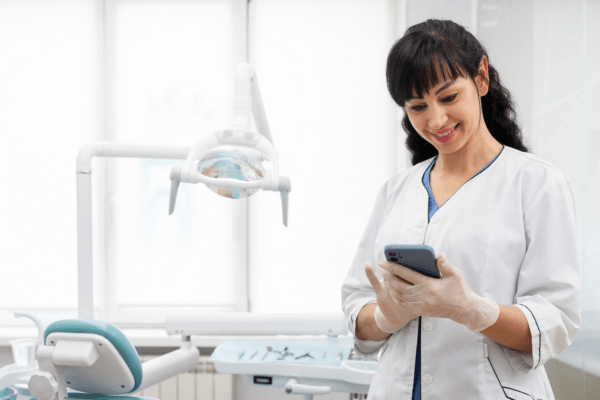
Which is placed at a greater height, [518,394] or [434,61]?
[434,61]

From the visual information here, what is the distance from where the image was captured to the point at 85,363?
1.19m

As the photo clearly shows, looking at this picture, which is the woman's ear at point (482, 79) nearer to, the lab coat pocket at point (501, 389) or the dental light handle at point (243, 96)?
the lab coat pocket at point (501, 389)

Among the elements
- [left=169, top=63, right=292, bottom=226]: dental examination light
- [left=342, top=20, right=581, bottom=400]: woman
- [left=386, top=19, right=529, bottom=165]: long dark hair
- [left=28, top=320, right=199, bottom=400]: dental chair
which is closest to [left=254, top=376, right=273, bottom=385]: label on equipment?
[left=28, top=320, right=199, bottom=400]: dental chair

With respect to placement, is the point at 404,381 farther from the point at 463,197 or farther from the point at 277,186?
the point at 277,186

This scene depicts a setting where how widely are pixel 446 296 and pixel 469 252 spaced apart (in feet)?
0.45

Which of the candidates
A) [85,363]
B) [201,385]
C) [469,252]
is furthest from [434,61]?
[201,385]

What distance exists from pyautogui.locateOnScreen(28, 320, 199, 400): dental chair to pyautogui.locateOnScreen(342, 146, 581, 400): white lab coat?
65 cm

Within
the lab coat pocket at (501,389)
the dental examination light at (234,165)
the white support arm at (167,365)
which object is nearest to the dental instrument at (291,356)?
the white support arm at (167,365)

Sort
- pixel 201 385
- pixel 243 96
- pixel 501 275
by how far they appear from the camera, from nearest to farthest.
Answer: pixel 501 275
pixel 243 96
pixel 201 385

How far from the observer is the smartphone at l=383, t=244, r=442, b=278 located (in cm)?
69

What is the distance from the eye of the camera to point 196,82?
9.77ft

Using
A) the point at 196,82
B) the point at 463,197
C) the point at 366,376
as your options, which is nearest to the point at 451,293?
the point at 463,197

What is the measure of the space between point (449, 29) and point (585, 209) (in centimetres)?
80

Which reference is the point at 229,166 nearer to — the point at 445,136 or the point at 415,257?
the point at 445,136
